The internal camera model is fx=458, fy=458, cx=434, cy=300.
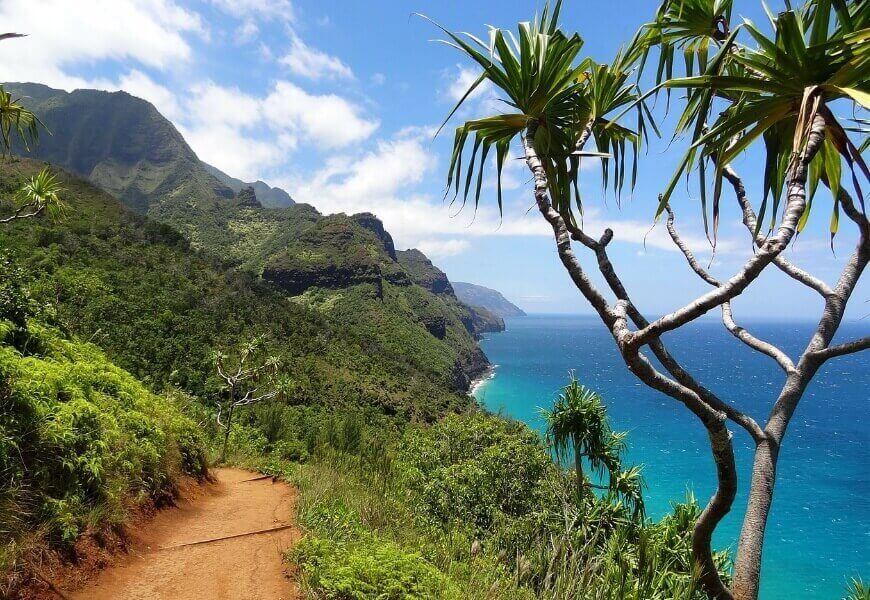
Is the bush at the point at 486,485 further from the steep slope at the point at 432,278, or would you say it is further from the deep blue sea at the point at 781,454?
the steep slope at the point at 432,278

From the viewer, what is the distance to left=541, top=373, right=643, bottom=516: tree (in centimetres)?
848

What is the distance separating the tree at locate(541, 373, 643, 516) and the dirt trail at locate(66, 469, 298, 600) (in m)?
4.87

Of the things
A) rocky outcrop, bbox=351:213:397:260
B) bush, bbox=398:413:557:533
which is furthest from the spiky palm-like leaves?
rocky outcrop, bbox=351:213:397:260

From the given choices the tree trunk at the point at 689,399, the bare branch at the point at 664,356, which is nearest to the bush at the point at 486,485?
the tree trunk at the point at 689,399

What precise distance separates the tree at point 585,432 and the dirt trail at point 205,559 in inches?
192

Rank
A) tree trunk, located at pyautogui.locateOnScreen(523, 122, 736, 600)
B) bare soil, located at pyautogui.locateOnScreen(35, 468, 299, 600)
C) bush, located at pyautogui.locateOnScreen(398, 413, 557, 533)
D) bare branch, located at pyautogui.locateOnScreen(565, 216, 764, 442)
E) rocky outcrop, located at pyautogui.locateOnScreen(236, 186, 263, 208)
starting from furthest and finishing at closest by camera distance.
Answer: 1. rocky outcrop, located at pyautogui.locateOnScreen(236, 186, 263, 208)
2. bush, located at pyautogui.locateOnScreen(398, 413, 557, 533)
3. bare soil, located at pyautogui.locateOnScreen(35, 468, 299, 600)
4. bare branch, located at pyautogui.locateOnScreen(565, 216, 764, 442)
5. tree trunk, located at pyautogui.locateOnScreen(523, 122, 736, 600)

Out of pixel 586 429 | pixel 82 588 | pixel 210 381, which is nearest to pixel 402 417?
pixel 210 381

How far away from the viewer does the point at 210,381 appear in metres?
31.5

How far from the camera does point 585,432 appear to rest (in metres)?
8.47

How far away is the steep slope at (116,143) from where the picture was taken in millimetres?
129750

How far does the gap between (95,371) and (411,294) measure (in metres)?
95.1

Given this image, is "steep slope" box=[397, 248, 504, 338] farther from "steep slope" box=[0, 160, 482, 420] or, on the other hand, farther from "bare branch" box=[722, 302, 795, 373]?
"bare branch" box=[722, 302, 795, 373]

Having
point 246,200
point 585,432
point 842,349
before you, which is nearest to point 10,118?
A: point 842,349

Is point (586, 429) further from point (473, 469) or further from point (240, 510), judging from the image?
point (240, 510)
